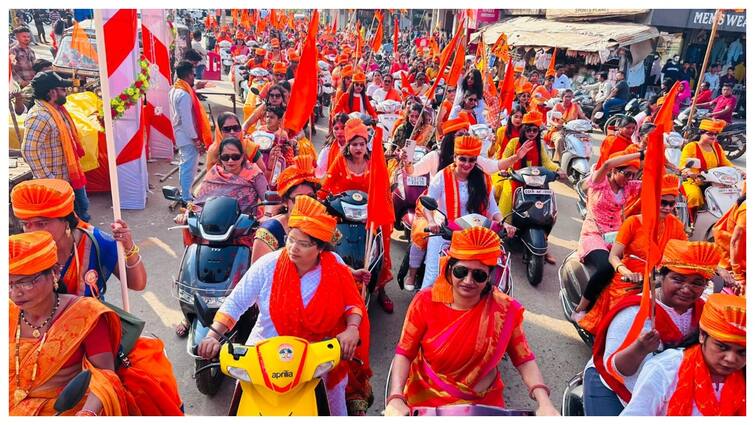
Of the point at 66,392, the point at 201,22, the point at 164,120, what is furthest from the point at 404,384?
the point at 201,22

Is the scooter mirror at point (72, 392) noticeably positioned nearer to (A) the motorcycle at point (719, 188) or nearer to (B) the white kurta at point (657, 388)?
(B) the white kurta at point (657, 388)

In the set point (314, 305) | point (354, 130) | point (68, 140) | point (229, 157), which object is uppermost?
point (354, 130)

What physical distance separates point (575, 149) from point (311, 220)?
7.75 metres

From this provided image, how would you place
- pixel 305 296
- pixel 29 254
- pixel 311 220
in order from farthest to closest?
pixel 305 296 → pixel 311 220 → pixel 29 254

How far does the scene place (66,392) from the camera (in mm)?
2135

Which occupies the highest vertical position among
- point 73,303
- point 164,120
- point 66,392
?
point 73,303

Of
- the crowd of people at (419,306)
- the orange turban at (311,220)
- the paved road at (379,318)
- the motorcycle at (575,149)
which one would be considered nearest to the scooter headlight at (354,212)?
the crowd of people at (419,306)

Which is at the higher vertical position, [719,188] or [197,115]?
[197,115]

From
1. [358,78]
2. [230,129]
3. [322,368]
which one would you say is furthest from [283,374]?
[358,78]

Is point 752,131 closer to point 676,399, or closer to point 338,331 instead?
point 676,399

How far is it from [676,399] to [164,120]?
8.97 meters

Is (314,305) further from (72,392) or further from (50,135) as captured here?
(50,135)

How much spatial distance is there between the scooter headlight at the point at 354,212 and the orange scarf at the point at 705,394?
277 cm

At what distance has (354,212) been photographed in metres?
4.58
